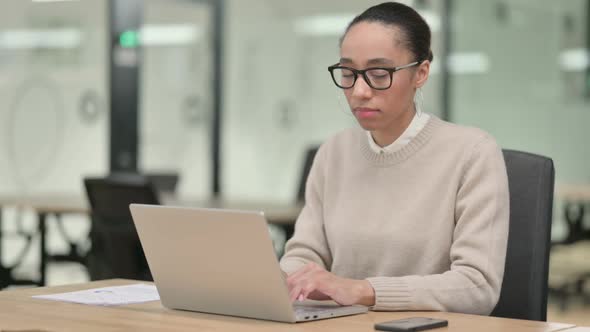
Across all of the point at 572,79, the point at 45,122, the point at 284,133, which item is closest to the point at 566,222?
the point at 572,79

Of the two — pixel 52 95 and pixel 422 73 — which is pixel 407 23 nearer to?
pixel 422 73

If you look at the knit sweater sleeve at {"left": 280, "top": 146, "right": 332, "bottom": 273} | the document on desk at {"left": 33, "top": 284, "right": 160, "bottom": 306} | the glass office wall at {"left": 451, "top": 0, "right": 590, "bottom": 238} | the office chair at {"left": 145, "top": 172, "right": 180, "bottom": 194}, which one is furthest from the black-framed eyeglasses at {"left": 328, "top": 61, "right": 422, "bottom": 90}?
the glass office wall at {"left": 451, "top": 0, "right": 590, "bottom": 238}

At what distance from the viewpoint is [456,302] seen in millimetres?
2164

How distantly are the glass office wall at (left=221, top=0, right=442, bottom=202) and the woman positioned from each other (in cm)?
523

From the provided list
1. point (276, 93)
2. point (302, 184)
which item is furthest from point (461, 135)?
point (276, 93)

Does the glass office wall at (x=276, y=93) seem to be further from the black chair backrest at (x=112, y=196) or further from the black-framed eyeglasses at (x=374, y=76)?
the black-framed eyeglasses at (x=374, y=76)

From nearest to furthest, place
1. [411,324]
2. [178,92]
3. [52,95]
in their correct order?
[411,324] → [52,95] → [178,92]

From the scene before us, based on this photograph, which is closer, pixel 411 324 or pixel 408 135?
pixel 411 324

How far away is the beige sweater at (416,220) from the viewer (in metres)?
2.19

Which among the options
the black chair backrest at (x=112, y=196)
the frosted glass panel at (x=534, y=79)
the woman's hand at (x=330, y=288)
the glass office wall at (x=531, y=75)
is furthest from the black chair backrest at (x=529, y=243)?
the frosted glass panel at (x=534, y=79)

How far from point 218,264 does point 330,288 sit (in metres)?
0.24

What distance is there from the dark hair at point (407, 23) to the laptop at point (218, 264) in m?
0.63

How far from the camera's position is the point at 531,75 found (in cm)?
726

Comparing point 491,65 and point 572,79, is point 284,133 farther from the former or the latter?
point 572,79
